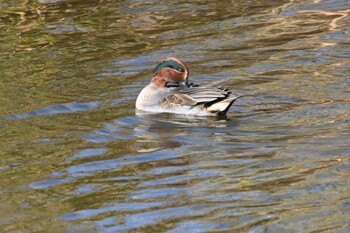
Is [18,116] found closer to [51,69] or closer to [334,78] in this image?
[51,69]

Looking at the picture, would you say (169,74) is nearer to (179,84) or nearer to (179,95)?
(179,84)

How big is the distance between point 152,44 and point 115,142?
488 centimetres

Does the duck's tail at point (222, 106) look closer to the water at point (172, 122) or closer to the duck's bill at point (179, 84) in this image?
the water at point (172, 122)

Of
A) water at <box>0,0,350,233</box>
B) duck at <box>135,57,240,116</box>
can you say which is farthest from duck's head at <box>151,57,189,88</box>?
water at <box>0,0,350,233</box>

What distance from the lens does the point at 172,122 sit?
399 inches

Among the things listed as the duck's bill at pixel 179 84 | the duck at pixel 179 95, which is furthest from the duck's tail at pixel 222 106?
the duck's bill at pixel 179 84

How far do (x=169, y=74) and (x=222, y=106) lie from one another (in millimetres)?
1078

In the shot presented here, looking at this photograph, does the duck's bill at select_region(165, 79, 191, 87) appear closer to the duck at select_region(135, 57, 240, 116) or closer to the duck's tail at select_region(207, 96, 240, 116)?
the duck at select_region(135, 57, 240, 116)

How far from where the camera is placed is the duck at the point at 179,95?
33.0 ft

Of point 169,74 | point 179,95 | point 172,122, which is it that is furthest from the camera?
point 169,74

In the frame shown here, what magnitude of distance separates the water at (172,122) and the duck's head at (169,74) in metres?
0.43

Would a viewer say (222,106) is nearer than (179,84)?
Yes

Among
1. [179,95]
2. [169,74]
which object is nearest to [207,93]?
[179,95]

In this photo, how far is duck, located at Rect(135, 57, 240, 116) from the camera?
10.1 metres
